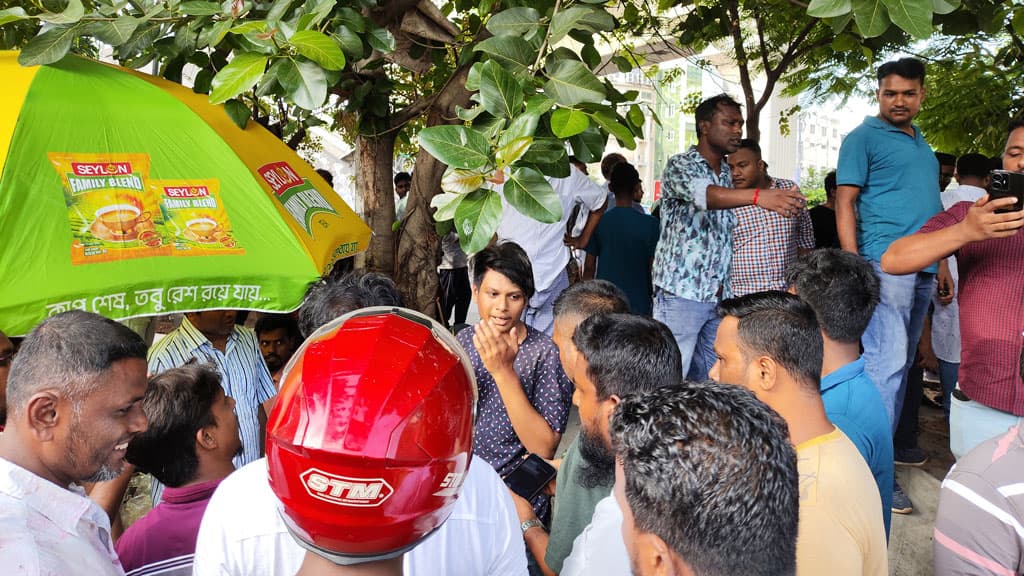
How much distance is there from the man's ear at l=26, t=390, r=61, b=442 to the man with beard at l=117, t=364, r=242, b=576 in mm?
278

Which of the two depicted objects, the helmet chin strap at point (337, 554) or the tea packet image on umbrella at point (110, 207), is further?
the tea packet image on umbrella at point (110, 207)

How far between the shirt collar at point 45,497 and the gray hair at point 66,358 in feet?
0.62

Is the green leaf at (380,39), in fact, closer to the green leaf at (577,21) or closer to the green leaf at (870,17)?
the green leaf at (577,21)

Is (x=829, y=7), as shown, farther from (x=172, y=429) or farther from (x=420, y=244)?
(x=420, y=244)

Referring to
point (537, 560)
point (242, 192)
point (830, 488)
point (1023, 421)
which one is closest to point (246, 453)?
point (242, 192)

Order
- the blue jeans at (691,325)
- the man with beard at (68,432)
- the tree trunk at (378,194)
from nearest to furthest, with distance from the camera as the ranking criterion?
the man with beard at (68,432), the blue jeans at (691,325), the tree trunk at (378,194)

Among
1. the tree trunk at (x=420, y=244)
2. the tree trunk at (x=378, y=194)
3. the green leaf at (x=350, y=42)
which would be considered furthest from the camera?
the tree trunk at (x=378, y=194)

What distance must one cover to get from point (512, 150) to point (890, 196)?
8.30ft

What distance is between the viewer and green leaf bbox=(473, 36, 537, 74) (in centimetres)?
234

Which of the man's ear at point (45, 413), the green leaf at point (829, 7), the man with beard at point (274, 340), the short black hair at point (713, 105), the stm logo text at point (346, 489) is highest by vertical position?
the green leaf at point (829, 7)

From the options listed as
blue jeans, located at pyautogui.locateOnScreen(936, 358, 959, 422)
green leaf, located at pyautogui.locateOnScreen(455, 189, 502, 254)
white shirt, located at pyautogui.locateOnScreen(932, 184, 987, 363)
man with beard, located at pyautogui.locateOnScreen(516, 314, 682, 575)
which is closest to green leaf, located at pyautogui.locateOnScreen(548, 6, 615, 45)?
green leaf, located at pyautogui.locateOnScreen(455, 189, 502, 254)

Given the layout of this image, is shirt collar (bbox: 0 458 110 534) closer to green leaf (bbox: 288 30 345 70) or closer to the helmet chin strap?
the helmet chin strap

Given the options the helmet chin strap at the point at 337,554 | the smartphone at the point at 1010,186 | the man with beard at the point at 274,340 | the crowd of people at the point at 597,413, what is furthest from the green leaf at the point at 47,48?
the smartphone at the point at 1010,186

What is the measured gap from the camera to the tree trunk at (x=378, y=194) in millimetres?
4535
